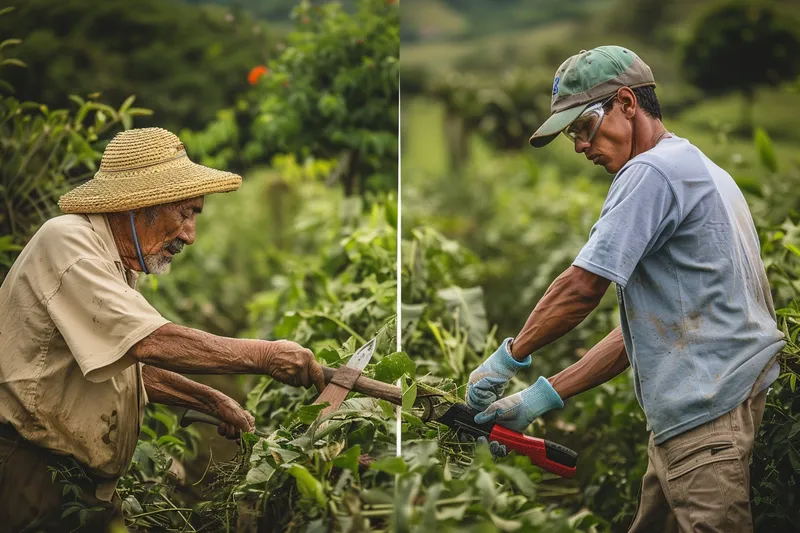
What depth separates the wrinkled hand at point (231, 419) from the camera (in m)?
3.33

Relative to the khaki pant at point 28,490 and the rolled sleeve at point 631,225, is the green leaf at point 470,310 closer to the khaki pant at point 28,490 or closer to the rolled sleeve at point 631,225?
the rolled sleeve at point 631,225

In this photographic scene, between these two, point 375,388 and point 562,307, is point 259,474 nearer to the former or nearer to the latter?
point 375,388

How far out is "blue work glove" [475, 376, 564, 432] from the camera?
2.99m

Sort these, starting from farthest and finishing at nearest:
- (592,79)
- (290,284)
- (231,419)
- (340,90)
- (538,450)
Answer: (290,284)
(340,90)
(231,419)
(538,450)
(592,79)

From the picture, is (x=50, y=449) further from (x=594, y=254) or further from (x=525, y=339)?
(x=594, y=254)

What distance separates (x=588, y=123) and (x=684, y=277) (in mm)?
573

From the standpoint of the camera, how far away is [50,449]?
9.62 ft

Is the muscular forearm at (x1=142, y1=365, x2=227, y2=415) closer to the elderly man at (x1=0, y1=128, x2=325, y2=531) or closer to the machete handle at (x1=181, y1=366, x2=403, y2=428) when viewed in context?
the elderly man at (x1=0, y1=128, x2=325, y2=531)

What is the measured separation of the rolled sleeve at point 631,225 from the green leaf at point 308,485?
3.24ft

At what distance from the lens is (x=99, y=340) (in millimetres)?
2764

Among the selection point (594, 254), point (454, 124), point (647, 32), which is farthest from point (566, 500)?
point (647, 32)

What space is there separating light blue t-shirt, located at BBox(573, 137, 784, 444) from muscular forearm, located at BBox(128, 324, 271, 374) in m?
1.03

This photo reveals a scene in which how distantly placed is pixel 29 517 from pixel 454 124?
1069 centimetres

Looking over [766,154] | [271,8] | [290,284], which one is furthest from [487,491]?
[271,8]
